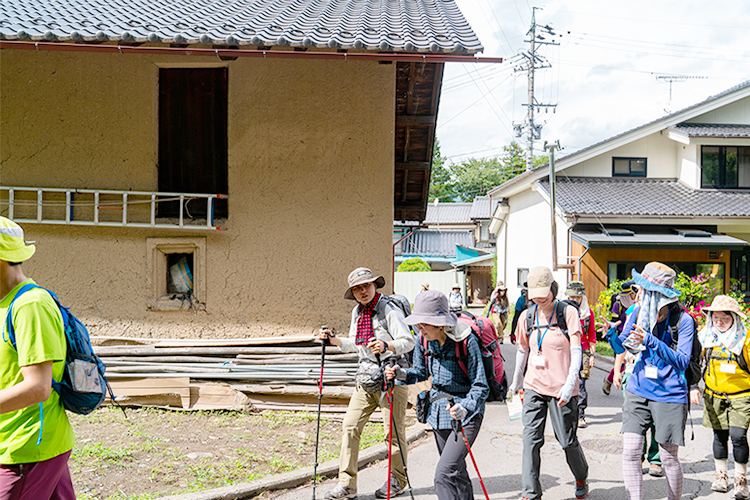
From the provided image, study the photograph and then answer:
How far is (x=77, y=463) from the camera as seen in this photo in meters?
5.45

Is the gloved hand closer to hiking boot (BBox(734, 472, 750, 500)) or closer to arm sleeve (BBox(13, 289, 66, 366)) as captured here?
arm sleeve (BBox(13, 289, 66, 366))

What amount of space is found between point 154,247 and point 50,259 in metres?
1.33

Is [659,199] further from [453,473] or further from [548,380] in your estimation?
[453,473]

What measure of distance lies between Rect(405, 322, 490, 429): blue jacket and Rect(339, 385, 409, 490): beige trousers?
0.93 metres

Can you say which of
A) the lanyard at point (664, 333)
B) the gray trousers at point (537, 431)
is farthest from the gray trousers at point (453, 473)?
the lanyard at point (664, 333)

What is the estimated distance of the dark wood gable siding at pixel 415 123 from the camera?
27.6ft

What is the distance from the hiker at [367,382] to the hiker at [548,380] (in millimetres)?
1047

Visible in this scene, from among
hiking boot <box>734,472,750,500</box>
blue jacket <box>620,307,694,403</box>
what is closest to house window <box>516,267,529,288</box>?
hiking boot <box>734,472,750,500</box>

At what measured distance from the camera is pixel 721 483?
5.34 meters

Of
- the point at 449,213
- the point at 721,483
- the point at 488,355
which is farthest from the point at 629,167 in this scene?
the point at 449,213

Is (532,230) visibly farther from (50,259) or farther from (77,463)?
(77,463)

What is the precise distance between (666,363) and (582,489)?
4.69ft

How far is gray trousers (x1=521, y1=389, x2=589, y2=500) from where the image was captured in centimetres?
468

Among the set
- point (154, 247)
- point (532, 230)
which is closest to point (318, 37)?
point (154, 247)
